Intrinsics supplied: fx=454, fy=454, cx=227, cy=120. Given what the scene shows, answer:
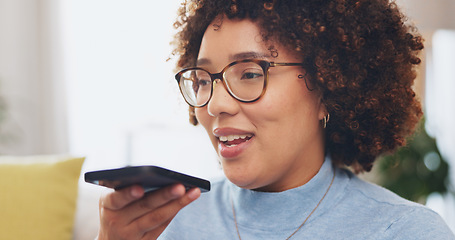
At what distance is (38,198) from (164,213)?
0.82 meters

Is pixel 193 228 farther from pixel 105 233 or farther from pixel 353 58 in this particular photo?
pixel 353 58

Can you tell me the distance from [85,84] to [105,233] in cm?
286

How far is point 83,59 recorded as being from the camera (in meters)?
3.66

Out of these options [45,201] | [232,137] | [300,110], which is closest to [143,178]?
[232,137]

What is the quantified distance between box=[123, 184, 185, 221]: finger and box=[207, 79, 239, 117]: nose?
0.28 metres

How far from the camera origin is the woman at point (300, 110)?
106cm

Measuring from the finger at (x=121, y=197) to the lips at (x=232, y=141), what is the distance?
0.95ft

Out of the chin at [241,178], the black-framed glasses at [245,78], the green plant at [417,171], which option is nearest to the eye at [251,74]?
the black-framed glasses at [245,78]

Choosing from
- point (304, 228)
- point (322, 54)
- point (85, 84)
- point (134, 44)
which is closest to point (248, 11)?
point (322, 54)

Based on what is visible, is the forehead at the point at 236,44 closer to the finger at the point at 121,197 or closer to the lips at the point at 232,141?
the lips at the point at 232,141

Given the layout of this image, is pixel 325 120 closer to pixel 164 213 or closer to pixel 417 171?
pixel 164 213

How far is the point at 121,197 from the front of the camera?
0.86 meters

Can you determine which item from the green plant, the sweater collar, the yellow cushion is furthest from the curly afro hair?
the green plant

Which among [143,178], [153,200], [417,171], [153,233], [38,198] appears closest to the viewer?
[143,178]
